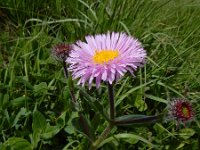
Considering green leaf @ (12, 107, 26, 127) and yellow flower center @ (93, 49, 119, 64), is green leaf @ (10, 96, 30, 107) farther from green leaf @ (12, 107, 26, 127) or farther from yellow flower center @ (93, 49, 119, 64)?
yellow flower center @ (93, 49, 119, 64)

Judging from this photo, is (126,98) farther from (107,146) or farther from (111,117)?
(111,117)

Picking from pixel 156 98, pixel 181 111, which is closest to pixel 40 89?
pixel 156 98

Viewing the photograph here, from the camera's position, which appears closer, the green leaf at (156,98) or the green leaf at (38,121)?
the green leaf at (38,121)

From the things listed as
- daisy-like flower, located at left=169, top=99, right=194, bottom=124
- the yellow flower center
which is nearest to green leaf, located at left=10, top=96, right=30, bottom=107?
the yellow flower center

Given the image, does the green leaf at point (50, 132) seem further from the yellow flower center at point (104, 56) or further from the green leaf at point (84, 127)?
the yellow flower center at point (104, 56)

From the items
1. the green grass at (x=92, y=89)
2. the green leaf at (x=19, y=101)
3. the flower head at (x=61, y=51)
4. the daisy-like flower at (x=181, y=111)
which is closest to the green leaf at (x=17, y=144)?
the green grass at (x=92, y=89)
